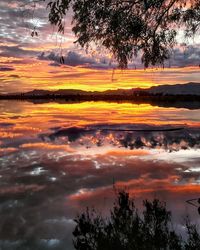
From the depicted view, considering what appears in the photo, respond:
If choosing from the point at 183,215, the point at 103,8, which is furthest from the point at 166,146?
the point at 183,215

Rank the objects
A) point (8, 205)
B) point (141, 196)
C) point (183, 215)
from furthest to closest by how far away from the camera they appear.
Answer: point (141, 196)
point (8, 205)
point (183, 215)

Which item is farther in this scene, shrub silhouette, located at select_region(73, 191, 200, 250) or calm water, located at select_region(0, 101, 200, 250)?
calm water, located at select_region(0, 101, 200, 250)

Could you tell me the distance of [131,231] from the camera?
908cm

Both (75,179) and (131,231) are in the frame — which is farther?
(75,179)

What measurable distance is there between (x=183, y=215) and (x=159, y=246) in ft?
7.80

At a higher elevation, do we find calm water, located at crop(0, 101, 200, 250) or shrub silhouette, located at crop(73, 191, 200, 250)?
shrub silhouette, located at crop(73, 191, 200, 250)

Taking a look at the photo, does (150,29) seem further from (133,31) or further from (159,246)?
(159,246)

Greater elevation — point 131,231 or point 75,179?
point 131,231

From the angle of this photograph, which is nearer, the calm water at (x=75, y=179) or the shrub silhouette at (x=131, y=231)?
the shrub silhouette at (x=131, y=231)

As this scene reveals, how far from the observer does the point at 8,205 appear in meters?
11.6

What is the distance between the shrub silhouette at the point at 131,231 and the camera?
329 inches

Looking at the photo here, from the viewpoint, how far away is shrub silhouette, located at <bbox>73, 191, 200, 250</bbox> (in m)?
8.36

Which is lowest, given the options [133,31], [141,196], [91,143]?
[91,143]

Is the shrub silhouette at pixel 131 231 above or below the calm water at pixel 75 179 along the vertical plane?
above
